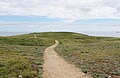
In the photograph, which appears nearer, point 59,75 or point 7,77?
point 7,77

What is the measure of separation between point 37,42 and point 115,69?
56571mm

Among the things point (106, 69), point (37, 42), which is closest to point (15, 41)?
point (37, 42)

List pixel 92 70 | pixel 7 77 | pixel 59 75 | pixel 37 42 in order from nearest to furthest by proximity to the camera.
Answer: pixel 7 77
pixel 59 75
pixel 92 70
pixel 37 42

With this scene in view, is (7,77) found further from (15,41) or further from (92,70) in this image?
(15,41)

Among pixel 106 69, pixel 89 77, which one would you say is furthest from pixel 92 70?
pixel 89 77

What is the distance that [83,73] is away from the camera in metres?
27.9

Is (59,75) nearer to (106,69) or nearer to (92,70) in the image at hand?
(92,70)

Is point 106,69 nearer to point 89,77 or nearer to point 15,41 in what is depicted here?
point 89,77

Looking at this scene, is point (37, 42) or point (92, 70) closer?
point (92, 70)

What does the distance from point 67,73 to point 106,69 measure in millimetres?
5425

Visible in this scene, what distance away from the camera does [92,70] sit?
29.6m

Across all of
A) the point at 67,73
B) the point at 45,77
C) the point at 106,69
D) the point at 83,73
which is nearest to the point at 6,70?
the point at 45,77

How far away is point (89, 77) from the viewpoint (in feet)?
84.6

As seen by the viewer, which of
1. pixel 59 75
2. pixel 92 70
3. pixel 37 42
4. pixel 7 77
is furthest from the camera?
pixel 37 42
